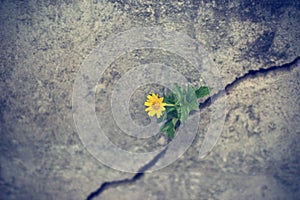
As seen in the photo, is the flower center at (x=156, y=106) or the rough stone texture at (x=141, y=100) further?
the rough stone texture at (x=141, y=100)

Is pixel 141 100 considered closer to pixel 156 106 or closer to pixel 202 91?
pixel 156 106

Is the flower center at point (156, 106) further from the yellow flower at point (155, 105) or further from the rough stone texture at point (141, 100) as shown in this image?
the rough stone texture at point (141, 100)

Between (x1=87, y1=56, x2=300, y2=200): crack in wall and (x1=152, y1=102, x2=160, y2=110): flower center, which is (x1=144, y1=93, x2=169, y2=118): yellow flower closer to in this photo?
(x1=152, y1=102, x2=160, y2=110): flower center

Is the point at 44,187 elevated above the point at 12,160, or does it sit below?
below

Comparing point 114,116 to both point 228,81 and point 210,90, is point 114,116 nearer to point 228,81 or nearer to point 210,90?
point 210,90

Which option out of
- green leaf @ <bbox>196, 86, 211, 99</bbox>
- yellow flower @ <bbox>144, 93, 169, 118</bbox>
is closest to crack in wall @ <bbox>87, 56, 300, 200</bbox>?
green leaf @ <bbox>196, 86, 211, 99</bbox>

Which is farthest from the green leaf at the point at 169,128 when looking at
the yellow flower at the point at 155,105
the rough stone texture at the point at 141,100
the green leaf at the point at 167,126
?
the rough stone texture at the point at 141,100

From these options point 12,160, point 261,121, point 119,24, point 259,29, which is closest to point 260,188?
point 261,121
